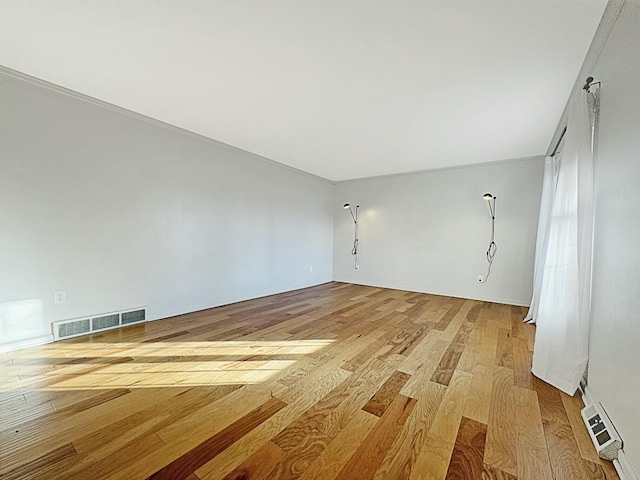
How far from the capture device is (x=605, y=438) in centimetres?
127

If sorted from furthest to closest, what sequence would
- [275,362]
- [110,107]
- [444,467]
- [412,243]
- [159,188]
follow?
[412,243] < [159,188] < [110,107] < [275,362] < [444,467]

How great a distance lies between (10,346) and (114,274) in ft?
3.04

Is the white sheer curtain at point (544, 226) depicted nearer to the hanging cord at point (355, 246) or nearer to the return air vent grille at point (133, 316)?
the hanging cord at point (355, 246)

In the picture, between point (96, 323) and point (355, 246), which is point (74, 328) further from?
point (355, 246)

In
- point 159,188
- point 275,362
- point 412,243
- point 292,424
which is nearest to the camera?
point 292,424

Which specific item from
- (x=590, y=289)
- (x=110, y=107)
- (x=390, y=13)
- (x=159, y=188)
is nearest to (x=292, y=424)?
(x=590, y=289)

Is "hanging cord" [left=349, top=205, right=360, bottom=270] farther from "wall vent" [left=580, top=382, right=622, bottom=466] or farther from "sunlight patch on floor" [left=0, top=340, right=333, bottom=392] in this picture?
"wall vent" [left=580, top=382, right=622, bottom=466]

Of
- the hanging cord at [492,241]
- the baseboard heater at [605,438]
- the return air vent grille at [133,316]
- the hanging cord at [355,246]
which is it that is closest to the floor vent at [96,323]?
the return air vent grille at [133,316]

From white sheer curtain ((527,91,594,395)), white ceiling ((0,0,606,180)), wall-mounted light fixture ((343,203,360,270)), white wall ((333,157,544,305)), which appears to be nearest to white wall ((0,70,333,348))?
white ceiling ((0,0,606,180))

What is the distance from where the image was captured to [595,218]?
1656 mm

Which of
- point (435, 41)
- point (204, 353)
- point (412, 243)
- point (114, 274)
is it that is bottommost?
point (204, 353)

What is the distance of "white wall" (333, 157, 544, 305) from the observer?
419cm

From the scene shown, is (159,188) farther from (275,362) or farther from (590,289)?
(590,289)

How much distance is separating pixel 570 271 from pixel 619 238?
0.54 m
